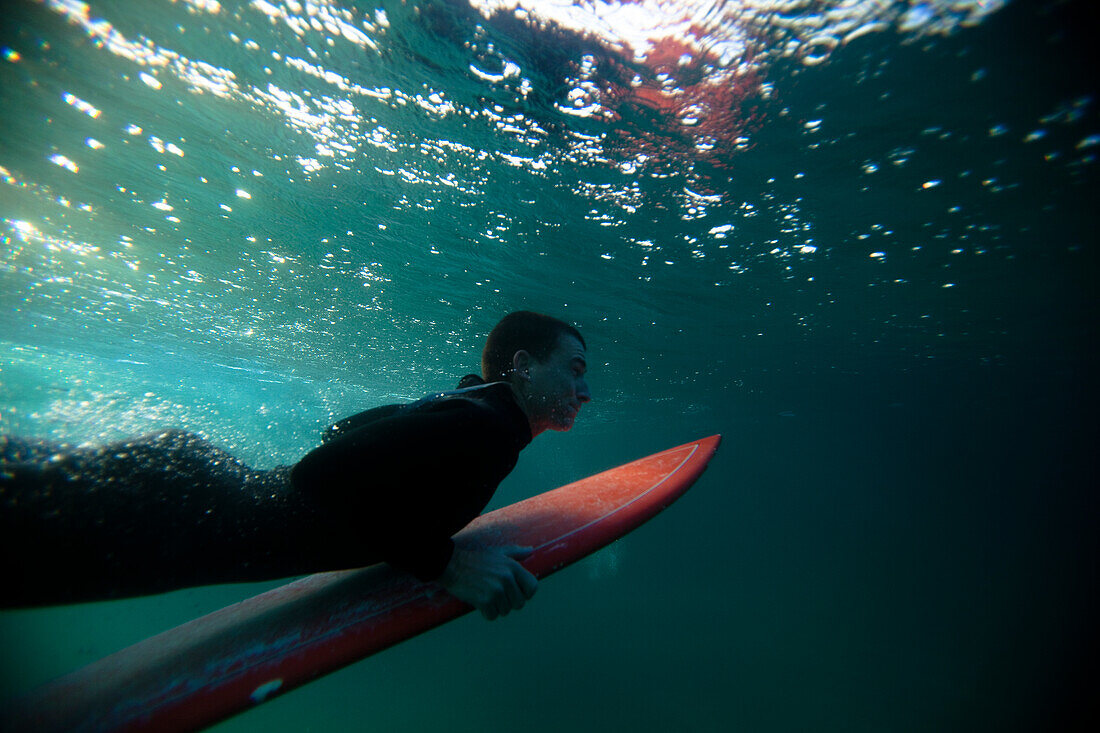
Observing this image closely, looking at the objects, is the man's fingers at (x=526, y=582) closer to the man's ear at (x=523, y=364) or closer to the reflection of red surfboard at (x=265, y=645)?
the reflection of red surfboard at (x=265, y=645)

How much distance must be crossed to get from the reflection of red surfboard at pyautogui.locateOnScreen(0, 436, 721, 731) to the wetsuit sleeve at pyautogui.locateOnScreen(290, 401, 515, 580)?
0.64 m

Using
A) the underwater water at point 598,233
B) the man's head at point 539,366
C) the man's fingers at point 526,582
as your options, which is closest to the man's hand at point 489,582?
the man's fingers at point 526,582

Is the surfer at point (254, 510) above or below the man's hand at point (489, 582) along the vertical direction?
above

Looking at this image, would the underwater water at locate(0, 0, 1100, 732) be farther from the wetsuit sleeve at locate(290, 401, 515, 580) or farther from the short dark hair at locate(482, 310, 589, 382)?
the wetsuit sleeve at locate(290, 401, 515, 580)

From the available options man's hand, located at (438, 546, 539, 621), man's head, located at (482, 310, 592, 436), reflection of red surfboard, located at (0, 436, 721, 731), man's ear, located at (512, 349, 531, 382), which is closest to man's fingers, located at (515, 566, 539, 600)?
man's hand, located at (438, 546, 539, 621)

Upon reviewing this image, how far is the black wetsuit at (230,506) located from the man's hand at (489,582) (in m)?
0.16

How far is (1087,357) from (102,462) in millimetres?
30081

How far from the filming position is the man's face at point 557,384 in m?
2.78

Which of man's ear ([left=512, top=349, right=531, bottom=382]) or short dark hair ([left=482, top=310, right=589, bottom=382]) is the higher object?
short dark hair ([left=482, top=310, right=589, bottom=382])

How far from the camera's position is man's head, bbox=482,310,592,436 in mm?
2791

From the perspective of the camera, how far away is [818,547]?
69000 millimetres

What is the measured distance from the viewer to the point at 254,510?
2.06 m

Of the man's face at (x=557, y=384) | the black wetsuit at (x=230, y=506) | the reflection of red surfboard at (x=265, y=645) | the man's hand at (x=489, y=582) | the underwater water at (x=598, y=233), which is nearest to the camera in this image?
the black wetsuit at (x=230, y=506)

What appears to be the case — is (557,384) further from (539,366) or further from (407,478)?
(407,478)
